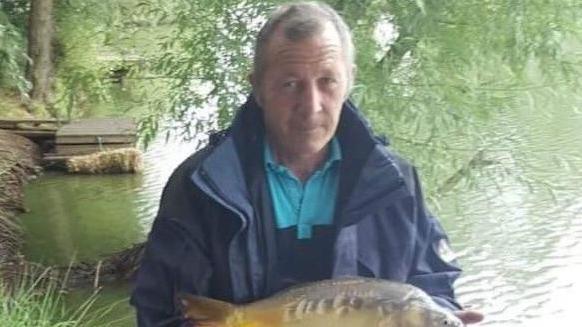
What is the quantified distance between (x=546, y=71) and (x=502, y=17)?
1.05 feet

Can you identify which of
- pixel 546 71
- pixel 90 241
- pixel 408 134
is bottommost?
pixel 90 241

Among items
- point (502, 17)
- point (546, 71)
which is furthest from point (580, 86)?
point (502, 17)

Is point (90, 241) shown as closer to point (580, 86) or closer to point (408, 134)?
point (408, 134)

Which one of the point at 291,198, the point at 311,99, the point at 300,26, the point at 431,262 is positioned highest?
the point at 300,26

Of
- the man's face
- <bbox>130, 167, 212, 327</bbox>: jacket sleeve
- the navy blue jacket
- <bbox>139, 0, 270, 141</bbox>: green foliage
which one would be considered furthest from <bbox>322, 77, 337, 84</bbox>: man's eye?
<bbox>139, 0, 270, 141</bbox>: green foliage

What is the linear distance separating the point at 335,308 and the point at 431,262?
0.84 ft

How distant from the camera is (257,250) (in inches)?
60.9

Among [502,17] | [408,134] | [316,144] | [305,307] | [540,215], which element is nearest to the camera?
[305,307]

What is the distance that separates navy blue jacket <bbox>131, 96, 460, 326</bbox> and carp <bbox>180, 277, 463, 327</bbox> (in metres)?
0.06

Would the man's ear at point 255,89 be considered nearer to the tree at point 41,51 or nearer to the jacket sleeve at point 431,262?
the jacket sleeve at point 431,262

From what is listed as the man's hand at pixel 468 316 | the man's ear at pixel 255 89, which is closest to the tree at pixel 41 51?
the man's ear at pixel 255 89

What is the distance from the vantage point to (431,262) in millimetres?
1656

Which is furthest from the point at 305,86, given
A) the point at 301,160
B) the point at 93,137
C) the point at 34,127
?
the point at 34,127

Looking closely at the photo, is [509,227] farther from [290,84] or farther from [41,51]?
Result: [41,51]
